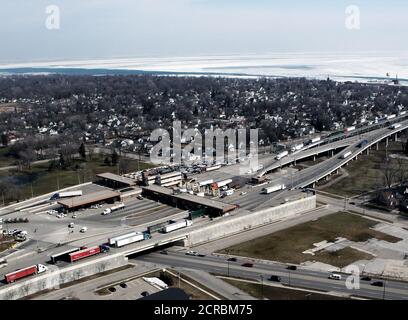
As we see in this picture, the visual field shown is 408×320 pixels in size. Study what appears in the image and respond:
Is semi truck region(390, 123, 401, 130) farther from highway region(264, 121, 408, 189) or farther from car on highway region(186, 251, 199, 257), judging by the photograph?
car on highway region(186, 251, 199, 257)

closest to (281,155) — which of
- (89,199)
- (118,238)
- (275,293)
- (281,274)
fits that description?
(89,199)

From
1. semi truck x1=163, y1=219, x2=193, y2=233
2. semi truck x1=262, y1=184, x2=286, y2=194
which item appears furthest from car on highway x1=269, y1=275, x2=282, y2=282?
semi truck x1=262, y1=184, x2=286, y2=194

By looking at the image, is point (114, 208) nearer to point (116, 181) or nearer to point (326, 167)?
point (116, 181)

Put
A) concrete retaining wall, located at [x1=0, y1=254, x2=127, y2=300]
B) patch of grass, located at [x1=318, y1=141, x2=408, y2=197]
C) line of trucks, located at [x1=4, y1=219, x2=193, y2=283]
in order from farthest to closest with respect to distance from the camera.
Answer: patch of grass, located at [x1=318, y1=141, x2=408, y2=197]
line of trucks, located at [x1=4, y1=219, x2=193, y2=283]
concrete retaining wall, located at [x1=0, y1=254, x2=127, y2=300]

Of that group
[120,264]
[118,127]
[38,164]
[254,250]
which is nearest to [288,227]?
[254,250]

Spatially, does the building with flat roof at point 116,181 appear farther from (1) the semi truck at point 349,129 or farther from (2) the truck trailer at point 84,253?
(1) the semi truck at point 349,129
